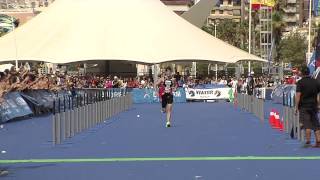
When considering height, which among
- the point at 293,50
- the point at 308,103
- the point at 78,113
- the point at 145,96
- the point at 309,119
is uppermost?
the point at 293,50

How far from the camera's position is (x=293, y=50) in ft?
342

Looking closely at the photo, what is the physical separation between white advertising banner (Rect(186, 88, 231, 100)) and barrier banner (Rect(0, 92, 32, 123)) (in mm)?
21775

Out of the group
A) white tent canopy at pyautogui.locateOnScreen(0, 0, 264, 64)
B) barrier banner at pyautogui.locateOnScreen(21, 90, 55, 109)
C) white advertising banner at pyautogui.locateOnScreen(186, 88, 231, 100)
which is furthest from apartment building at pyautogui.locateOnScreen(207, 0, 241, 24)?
barrier banner at pyautogui.locateOnScreen(21, 90, 55, 109)

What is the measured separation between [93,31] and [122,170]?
45876mm

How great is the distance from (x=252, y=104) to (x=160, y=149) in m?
16.4

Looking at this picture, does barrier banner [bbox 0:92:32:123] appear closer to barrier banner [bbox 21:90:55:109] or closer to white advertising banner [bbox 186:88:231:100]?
barrier banner [bbox 21:90:55:109]

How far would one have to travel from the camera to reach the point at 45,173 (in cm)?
1198

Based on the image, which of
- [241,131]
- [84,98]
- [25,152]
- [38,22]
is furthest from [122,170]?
[38,22]

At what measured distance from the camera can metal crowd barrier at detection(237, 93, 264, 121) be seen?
2816 centimetres

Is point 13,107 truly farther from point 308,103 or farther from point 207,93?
point 207,93

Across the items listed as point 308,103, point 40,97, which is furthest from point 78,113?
point 40,97

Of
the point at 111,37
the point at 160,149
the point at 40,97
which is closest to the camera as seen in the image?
the point at 160,149

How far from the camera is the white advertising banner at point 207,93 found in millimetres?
48938

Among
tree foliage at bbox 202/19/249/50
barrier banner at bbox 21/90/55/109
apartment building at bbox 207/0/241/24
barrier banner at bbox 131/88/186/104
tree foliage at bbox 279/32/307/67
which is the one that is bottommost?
barrier banner at bbox 131/88/186/104
